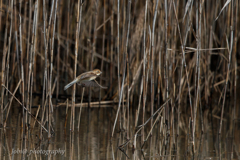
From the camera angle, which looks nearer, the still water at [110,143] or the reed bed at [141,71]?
the still water at [110,143]

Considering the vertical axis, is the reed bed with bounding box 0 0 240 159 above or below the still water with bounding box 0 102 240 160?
above

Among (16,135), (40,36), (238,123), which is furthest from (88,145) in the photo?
(40,36)

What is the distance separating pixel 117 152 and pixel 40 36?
3.95 m

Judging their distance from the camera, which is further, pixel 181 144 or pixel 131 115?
pixel 131 115

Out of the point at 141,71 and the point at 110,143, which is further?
the point at 141,71

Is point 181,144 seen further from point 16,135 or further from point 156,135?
point 16,135

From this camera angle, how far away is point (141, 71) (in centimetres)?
580

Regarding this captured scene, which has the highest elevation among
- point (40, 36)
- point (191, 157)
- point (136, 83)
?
point (40, 36)

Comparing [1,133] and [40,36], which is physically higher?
[40,36]

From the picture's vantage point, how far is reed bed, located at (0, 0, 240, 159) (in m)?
3.62

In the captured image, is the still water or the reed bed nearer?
the still water

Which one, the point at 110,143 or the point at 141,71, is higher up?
the point at 141,71

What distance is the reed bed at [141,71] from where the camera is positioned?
3.62 metres

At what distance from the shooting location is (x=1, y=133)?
385 centimetres
